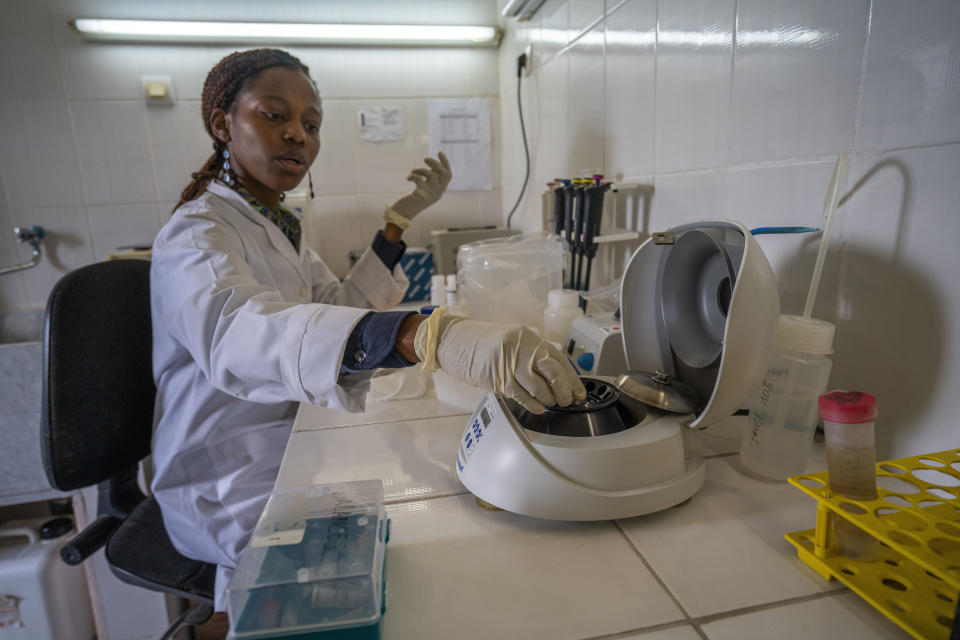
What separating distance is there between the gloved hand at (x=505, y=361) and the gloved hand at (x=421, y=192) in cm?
104

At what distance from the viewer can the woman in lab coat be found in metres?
0.69

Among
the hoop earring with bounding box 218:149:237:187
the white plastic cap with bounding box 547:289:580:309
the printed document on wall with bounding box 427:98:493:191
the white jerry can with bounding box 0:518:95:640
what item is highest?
the printed document on wall with bounding box 427:98:493:191

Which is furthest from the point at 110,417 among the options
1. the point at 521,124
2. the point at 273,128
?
the point at 521,124

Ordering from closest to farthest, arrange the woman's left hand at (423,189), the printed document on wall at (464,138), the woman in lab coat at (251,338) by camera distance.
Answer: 1. the woman in lab coat at (251,338)
2. the woman's left hand at (423,189)
3. the printed document on wall at (464,138)

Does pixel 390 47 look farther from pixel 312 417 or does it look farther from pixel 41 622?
pixel 41 622

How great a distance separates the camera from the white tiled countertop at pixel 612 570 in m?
0.44

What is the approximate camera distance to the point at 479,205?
2.29 meters

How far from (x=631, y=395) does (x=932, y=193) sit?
1.32 ft

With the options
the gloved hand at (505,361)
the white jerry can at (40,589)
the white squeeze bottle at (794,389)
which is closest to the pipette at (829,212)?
the white squeeze bottle at (794,389)

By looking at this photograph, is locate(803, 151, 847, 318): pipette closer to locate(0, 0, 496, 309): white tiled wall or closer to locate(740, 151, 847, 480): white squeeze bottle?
locate(740, 151, 847, 480): white squeeze bottle

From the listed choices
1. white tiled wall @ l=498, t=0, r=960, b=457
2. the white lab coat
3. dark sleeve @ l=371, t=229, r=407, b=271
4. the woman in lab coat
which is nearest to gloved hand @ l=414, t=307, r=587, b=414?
the woman in lab coat

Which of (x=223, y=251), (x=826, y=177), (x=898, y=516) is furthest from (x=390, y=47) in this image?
(x=898, y=516)

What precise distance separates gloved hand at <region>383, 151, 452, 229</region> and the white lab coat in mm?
390

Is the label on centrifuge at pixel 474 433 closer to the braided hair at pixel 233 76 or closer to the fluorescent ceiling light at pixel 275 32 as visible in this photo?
the braided hair at pixel 233 76
